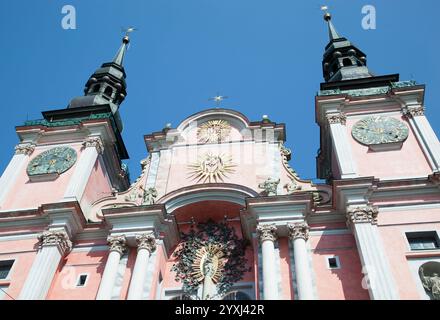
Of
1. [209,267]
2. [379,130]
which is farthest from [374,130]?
[209,267]

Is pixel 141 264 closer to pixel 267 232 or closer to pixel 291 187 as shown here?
pixel 267 232

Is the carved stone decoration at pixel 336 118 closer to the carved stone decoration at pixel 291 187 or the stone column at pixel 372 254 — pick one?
the carved stone decoration at pixel 291 187

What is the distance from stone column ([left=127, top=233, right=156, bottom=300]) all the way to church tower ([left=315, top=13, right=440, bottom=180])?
21.3 feet

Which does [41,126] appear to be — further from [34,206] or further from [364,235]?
[364,235]

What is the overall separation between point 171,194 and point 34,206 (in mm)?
4987

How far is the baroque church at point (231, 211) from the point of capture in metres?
15.0

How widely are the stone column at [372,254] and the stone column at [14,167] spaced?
479 inches

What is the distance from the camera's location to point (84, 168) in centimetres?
1986

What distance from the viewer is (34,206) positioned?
18.9 meters

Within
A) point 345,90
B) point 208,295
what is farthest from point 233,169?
point 345,90

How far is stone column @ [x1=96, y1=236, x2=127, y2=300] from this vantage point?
14.9 metres

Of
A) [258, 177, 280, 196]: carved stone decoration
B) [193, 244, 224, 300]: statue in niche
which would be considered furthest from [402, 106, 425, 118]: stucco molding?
[193, 244, 224, 300]: statue in niche
